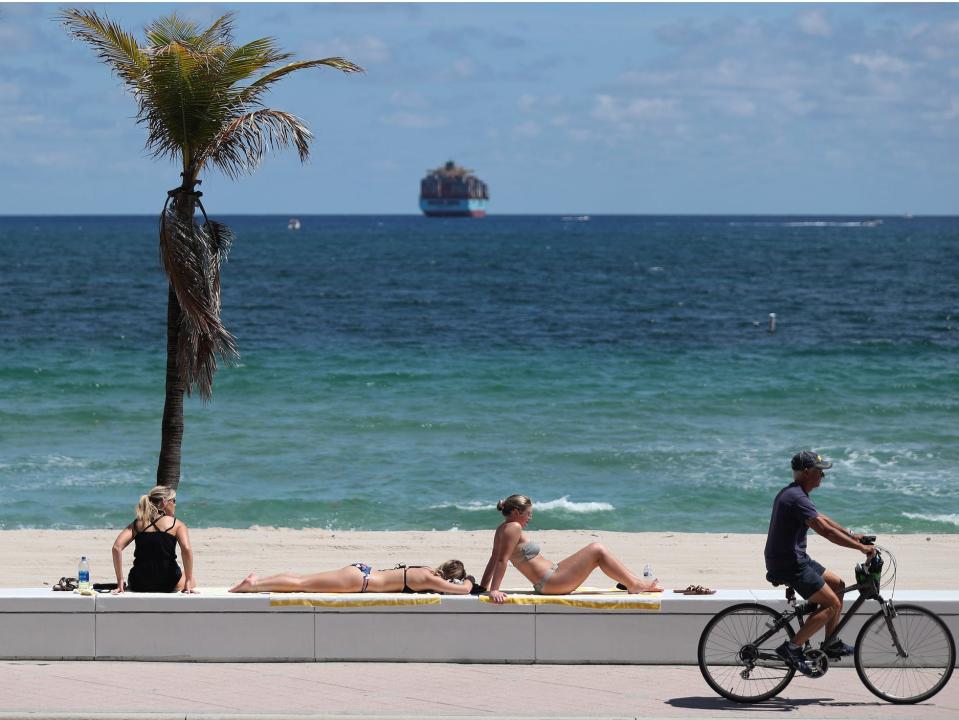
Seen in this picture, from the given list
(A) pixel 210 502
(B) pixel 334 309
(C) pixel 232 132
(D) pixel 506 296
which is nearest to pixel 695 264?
(D) pixel 506 296

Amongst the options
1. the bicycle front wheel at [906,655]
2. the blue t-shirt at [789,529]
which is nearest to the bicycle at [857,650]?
the bicycle front wheel at [906,655]

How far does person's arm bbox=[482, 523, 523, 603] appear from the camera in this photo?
31.2ft

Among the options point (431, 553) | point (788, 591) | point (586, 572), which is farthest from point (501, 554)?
point (431, 553)

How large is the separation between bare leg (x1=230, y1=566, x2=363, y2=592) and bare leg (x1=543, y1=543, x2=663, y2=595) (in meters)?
1.40

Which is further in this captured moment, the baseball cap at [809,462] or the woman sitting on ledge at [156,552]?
the woman sitting on ledge at [156,552]

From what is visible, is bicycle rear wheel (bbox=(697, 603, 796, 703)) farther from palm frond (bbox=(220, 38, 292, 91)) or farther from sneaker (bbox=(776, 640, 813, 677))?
palm frond (bbox=(220, 38, 292, 91))

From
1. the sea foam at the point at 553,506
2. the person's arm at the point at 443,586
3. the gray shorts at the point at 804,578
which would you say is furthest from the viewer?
the sea foam at the point at 553,506

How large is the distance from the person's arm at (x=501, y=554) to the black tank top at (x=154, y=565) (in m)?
2.27

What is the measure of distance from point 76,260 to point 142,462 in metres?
73.2

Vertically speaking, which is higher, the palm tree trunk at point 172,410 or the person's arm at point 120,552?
the palm tree trunk at point 172,410

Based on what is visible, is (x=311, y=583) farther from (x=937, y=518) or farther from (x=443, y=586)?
(x=937, y=518)

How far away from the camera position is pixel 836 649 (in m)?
8.61

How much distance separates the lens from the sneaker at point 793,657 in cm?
849

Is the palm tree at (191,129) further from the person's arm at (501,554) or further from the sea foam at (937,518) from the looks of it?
the sea foam at (937,518)
